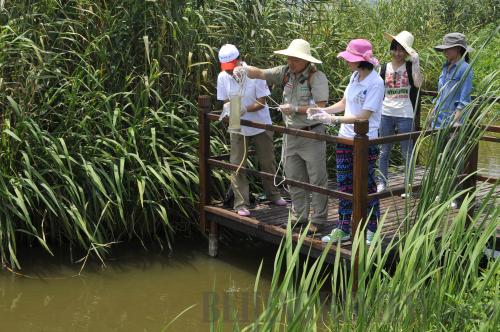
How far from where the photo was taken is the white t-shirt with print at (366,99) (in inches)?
222

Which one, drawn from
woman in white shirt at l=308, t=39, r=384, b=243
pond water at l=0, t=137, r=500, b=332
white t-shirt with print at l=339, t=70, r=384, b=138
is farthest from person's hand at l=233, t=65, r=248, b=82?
pond water at l=0, t=137, r=500, b=332

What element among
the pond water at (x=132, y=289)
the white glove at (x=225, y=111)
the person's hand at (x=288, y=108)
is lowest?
the pond water at (x=132, y=289)

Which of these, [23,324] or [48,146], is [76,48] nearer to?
[48,146]

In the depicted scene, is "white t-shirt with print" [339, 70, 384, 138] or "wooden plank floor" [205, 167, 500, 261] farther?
"wooden plank floor" [205, 167, 500, 261]

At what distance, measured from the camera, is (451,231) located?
12.2 feet

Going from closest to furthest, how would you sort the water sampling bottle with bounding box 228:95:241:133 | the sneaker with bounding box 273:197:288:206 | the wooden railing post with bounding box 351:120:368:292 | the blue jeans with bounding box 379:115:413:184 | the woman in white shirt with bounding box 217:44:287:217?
the wooden railing post with bounding box 351:120:368:292
the water sampling bottle with bounding box 228:95:241:133
the woman in white shirt with bounding box 217:44:287:217
the blue jeans with bounding box 379:115:413:184
the sneaker with bounding box 273:197:288:206

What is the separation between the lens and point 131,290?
20.5ft

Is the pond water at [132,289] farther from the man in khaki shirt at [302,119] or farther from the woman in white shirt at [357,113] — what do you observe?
the woman in white shirt at [357,113]

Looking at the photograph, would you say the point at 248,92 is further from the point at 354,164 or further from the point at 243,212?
the point at 354,164

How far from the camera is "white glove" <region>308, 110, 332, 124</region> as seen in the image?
5.65 m

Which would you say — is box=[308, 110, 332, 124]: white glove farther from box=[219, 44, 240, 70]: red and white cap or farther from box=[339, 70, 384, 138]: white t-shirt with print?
box=[219, 44, 240, 70]: red and white cap

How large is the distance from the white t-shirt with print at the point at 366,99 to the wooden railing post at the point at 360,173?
Answer: 0.22 metres

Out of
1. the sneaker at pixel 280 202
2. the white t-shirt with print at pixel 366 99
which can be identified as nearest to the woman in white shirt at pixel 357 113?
the white t-shirt with print at pixel 366 99

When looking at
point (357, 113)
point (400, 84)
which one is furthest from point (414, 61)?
point (357, 113)
